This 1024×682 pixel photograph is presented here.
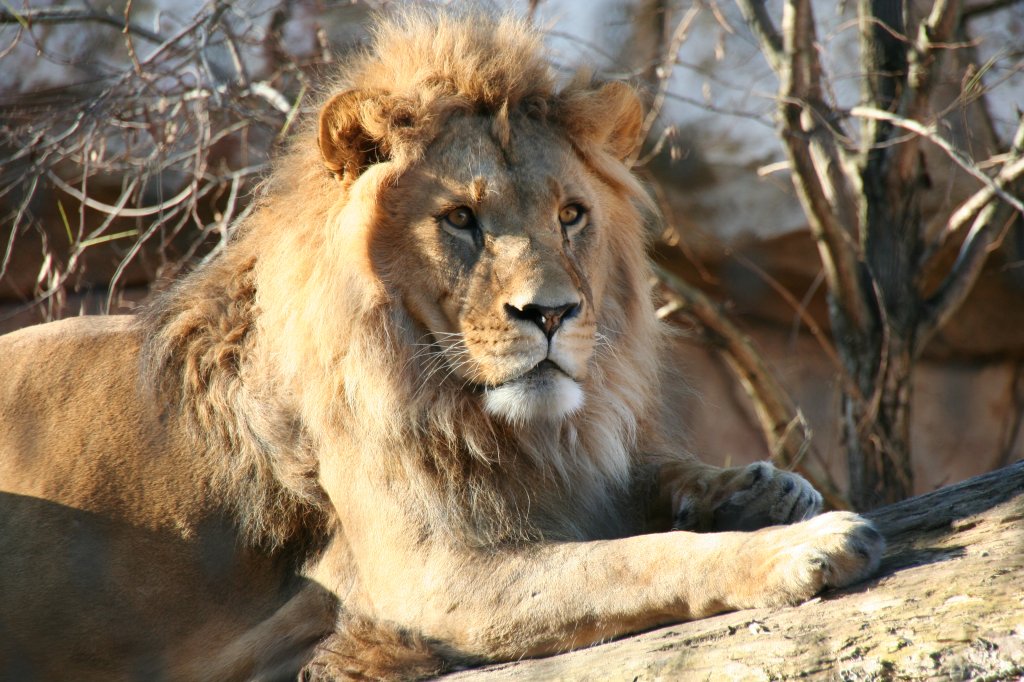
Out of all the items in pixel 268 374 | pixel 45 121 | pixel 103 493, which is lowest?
pixel 103 493

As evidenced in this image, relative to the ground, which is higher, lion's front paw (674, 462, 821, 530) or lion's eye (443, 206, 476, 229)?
lion's eye (443, 206, 476, 229)

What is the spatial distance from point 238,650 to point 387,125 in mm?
1554

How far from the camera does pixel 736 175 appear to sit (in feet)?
26.7

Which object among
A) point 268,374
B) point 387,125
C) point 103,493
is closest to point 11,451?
point 103,493

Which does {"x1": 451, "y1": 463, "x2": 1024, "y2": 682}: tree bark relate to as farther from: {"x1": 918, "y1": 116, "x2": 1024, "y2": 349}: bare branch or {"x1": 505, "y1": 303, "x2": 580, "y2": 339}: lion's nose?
{"x1": 918, "y1": 116, "x2": 1024, "y2": 349}: bare branch

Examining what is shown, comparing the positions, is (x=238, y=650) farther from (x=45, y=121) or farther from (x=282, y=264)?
(x=45, y=121)

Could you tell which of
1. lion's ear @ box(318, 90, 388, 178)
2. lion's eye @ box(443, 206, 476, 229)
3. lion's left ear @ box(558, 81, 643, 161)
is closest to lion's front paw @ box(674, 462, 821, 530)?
lion's eye @ box(443, 206, 476, 229)

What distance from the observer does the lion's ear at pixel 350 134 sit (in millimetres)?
3207

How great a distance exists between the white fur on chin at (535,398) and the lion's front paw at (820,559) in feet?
2.32

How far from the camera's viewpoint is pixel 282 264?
333cm

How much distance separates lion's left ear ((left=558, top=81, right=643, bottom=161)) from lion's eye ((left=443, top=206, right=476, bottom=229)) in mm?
499

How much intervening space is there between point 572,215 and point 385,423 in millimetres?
799

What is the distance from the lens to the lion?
2.99 meters

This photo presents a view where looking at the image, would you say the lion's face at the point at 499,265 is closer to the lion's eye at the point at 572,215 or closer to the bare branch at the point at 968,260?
the lion's eye at the point at 572,215
